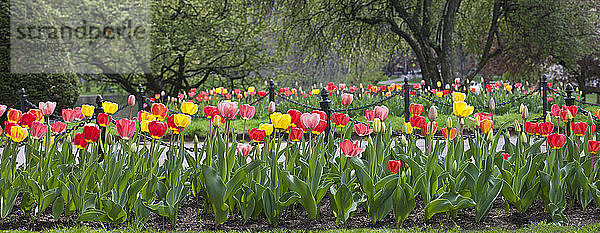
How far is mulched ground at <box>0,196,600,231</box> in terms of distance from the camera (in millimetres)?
3230

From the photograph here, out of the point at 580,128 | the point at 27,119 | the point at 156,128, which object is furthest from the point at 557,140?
the point at 27,119

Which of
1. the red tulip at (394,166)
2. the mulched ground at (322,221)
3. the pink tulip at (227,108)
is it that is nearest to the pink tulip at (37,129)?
the mulched ground at (322,221)

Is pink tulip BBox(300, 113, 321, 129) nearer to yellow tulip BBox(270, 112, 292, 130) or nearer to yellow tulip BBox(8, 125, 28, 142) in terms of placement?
yellow tulip BBox(270, 112, 292, 130)

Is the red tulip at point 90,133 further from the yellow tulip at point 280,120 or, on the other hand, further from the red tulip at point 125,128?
the yellow tulip at point 280,120

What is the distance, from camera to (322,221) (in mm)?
3316

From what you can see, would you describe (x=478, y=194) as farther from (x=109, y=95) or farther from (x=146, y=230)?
(x=109, y=95)

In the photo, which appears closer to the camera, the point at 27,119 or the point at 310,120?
the point at 310,120

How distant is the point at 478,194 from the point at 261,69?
43.7 feet

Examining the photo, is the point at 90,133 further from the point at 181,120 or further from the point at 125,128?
the point at 181,120

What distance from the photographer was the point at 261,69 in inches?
637

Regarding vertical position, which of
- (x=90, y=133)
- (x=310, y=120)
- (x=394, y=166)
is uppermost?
(x=310, y=120)

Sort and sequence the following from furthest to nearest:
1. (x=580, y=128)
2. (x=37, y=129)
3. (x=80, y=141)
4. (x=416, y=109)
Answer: (x=416, y=109), (x=580, y=128), (x=37, y=129), (x=80, y=141)

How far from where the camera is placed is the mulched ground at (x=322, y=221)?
3230 mm

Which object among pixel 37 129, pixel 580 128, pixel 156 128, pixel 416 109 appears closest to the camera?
pixel 156 128
